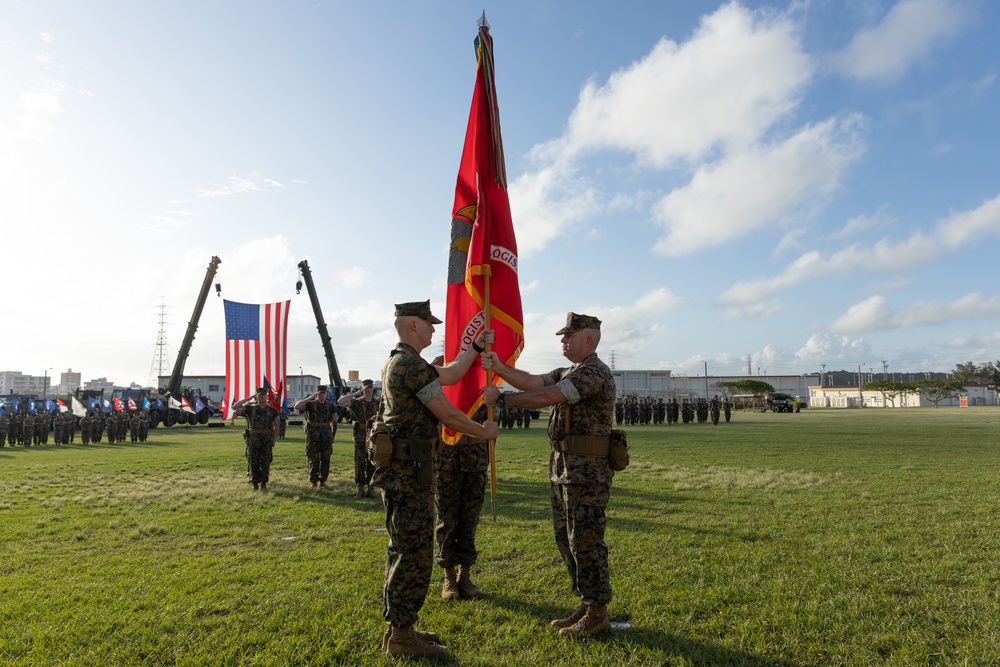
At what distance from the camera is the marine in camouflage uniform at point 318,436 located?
1110cm

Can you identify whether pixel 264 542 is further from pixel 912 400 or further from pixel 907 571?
pixel 912 400

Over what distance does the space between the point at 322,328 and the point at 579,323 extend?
44.4 m

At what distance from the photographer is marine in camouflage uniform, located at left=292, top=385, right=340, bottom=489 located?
11102 millimetres

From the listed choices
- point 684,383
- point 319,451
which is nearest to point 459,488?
point 319,451

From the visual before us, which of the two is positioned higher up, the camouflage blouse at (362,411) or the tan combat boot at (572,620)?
the camouflage blouse at (362,411)

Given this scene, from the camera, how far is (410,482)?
4070 millimetres

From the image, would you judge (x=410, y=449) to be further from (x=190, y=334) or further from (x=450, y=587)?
(x=190, y=334)

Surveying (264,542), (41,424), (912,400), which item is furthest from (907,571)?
(912,400)

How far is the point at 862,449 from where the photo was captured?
57.3ft

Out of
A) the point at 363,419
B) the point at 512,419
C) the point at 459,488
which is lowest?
the point at 512,419

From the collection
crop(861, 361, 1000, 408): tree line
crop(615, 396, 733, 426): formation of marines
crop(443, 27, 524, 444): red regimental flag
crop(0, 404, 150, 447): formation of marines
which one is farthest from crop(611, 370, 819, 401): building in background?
crop(443, 27, 524, 444): red regimental flag

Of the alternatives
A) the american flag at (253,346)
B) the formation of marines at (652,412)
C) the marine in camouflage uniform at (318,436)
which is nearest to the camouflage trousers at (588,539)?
the marine in camouflage uniform at (318,436)

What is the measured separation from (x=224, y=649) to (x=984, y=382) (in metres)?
135

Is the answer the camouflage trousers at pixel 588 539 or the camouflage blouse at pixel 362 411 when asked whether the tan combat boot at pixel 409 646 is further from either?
the camouflage blouse at pixel 362 411
